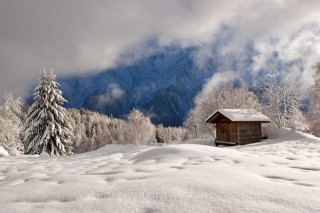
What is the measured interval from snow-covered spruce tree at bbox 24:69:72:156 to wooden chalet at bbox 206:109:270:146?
51.3ft

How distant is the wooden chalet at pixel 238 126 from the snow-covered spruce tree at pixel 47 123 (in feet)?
51.3

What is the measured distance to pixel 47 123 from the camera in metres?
27.2

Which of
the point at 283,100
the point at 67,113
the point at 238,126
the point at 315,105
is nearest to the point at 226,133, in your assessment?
the point at 238,126

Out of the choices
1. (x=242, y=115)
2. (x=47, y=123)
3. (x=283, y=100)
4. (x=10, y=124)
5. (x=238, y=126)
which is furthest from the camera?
(x=283, y=100)

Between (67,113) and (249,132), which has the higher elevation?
(67,113)

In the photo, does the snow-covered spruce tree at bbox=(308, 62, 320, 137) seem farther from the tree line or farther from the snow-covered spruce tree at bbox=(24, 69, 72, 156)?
the snow-covered spruce tree at bbox=(24, 69, 72, 156)

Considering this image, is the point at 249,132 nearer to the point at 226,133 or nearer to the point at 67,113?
the point at 226,133

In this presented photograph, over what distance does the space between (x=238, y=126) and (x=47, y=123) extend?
18.9 meters

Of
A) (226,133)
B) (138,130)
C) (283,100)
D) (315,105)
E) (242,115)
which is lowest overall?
(226,133)

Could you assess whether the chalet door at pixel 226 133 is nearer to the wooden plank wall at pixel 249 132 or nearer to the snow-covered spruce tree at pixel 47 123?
the wooden plank wall at pixel 249 132

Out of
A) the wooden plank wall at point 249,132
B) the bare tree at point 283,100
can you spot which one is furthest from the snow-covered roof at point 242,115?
the bare tree at point 283,100

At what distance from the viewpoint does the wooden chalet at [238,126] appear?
79.7ft

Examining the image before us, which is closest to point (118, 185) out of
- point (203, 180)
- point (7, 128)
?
point (203, 180)

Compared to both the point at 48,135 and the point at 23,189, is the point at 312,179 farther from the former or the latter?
the point at 48,135
